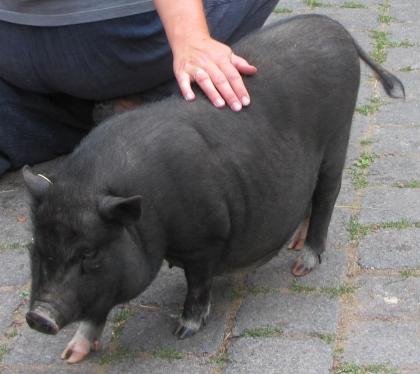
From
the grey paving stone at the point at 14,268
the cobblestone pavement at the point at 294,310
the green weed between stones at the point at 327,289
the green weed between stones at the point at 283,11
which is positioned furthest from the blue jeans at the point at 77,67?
the green weed between stones at the point at 283,11

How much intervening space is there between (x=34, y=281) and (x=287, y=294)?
1.06 m

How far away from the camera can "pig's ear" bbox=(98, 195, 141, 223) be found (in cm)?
297

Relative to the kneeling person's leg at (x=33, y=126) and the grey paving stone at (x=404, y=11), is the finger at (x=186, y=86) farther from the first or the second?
the grey paving stone at (x=404, y=11)

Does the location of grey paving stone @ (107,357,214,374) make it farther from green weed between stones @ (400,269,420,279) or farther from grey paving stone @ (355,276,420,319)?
green weed between stones @ (400,269,420,279)

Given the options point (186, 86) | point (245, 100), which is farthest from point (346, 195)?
point (186, 86)

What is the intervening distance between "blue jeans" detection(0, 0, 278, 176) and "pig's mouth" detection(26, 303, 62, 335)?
5.30 ft

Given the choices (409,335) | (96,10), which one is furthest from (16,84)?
(409,335)

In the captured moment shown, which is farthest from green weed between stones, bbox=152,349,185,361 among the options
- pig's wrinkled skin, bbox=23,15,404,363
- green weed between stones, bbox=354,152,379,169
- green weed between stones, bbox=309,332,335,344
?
green weed between stones, bbox=354,152,379,169

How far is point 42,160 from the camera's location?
4.98 m

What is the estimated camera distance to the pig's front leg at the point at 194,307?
3512 millimetres

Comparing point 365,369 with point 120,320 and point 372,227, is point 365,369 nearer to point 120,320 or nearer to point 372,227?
point 120,320

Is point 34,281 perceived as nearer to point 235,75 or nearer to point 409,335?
point 235,75

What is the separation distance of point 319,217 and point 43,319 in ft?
4.33

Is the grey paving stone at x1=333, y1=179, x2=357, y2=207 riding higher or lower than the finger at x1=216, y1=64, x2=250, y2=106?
lower
